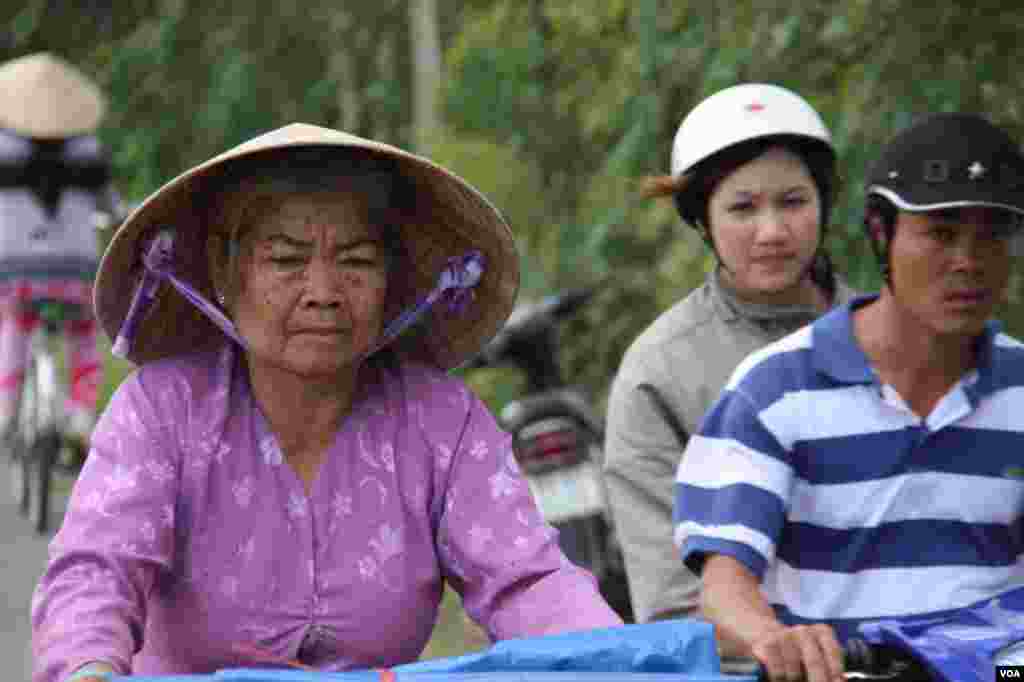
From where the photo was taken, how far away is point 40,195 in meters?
11.7

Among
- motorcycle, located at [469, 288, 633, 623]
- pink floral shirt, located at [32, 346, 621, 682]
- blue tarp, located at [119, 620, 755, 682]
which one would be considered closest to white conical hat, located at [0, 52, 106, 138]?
motorcycle, located at [469, 288, 633, 623]

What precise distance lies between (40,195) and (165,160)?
6818 millimetres

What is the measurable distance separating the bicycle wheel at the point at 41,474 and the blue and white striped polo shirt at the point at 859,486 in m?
7.54

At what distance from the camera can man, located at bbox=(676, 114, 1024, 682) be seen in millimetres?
3791

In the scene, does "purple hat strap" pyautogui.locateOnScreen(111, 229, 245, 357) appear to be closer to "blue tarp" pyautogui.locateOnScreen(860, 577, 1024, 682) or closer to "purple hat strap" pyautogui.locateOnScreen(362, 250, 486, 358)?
"purple hat strap" pyautogui.locateOnScreen(362, 250, 486, 358)

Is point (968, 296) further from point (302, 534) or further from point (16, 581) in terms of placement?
point (16, 581)

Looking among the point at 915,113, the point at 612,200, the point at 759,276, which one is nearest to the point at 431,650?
the point at 915,113

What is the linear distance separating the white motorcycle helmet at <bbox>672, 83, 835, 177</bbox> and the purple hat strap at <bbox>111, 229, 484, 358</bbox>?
1.31 metres

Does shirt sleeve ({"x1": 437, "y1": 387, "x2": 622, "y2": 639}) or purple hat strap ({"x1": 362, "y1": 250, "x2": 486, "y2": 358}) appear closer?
shirt sleeve ({"x1": 437, "y1": 387, "x2": 622, "y2": 639})

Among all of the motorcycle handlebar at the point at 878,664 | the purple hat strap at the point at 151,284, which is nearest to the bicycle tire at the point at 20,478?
the purple hat strap at the point at 151,284

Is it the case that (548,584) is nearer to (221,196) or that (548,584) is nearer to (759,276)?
(221,196)

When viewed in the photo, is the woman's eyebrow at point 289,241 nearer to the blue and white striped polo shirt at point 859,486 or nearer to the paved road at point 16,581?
the blue and white striped polo shirt at point 859,486

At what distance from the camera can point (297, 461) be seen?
3975 mm

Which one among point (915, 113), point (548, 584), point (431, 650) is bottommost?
point (431, 650)
